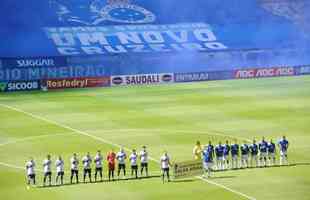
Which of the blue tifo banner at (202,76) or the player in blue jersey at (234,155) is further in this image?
the blue tifo banner at (202,76)

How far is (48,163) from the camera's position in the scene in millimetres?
27891

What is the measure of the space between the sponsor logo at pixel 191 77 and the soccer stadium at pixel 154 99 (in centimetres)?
9

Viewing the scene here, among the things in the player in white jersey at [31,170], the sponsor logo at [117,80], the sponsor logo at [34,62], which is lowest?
the player in white jersey at [31,170]

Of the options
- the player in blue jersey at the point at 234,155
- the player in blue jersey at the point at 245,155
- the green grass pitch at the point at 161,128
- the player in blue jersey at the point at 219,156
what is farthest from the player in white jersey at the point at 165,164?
the player in blue jersey at the point at 245,155

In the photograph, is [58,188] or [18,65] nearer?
[58,188]

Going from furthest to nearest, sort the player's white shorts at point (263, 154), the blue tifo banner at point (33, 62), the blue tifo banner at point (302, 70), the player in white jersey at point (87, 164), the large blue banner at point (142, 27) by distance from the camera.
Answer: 1. the large blue banner at point (142, 27)
2. the blue tifo banner at point (302, 70)
3. the blue tifo banner at point (33, 62)
4. the player's white shorts at point (263, 154)
5. the player in white jersey at point (87, 164)

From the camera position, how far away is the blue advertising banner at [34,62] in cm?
6025

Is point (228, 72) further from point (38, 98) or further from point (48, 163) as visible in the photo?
point (48, 163)

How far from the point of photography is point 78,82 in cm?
5822

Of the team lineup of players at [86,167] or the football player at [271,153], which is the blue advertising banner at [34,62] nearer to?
the team lineup of players at [86,167]

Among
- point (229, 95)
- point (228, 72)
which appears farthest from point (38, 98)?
point (228, 72)

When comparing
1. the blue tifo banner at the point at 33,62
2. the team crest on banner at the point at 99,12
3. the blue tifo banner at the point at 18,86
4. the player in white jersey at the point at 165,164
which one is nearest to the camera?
the player in white jersey at the point at 165,164

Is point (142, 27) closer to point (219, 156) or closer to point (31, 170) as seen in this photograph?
point (219, 156)

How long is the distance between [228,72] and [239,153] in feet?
102
